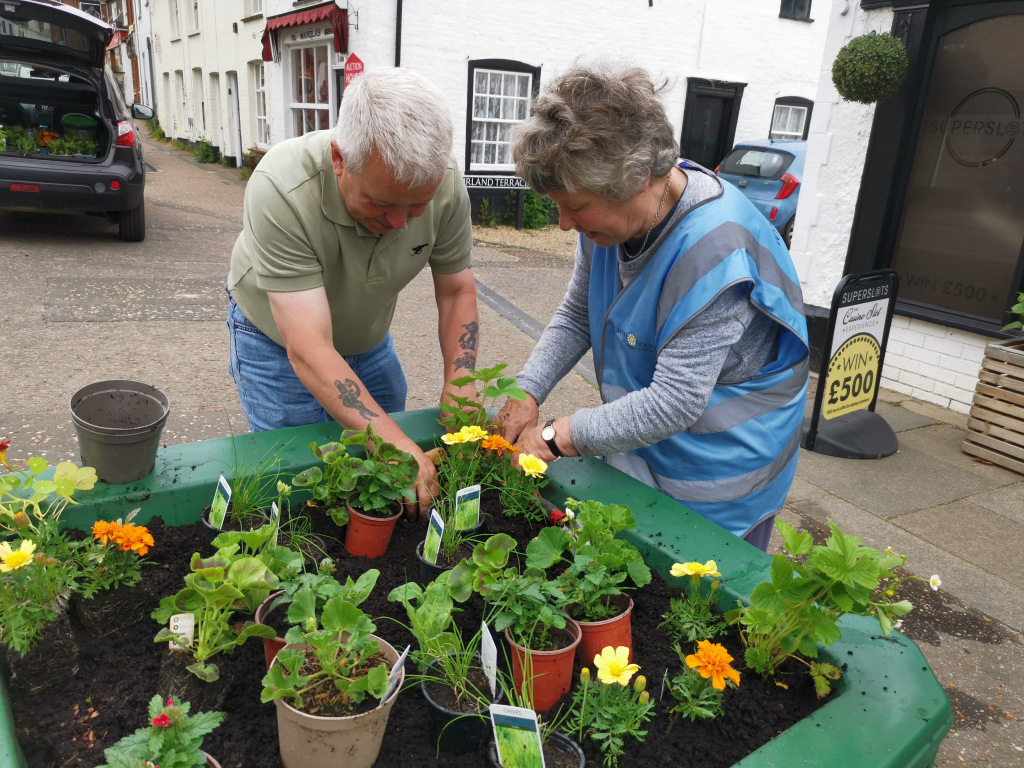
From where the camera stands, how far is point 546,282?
837 cm

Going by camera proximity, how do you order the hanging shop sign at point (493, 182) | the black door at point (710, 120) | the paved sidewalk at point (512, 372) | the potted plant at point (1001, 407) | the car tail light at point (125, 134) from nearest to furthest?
the paved sidewalk at point (512, 372) < the potted plant at point (1001, 407) < the car tail light at point (125, 134) < the hanging shop sign at point (493, 182) < the black door at point (710, 120)

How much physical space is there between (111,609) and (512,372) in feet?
13.6

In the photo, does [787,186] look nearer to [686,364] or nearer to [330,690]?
[686,364]

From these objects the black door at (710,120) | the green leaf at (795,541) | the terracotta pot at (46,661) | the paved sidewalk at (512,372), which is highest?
the black door at (710,120)

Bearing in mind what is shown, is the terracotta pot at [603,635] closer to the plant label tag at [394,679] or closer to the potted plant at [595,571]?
the potted plant at [595,571]

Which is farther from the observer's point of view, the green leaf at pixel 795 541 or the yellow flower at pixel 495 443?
the yellow flower at pixel 495 443

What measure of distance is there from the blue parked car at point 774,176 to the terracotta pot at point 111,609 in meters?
8.52

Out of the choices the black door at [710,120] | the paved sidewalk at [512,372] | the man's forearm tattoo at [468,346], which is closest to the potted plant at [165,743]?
the man's forearm tattoo at [468,346]

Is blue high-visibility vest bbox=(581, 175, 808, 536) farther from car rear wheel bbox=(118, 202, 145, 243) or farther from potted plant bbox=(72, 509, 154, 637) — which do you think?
car rear wheel bbox=(118, 202, 145, 243)

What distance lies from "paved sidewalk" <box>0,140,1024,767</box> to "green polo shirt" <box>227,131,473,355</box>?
6.87 feet

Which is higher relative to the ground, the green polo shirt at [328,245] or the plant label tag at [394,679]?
the green polo shirt at [328,245]

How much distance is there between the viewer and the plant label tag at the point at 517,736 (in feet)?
3.45

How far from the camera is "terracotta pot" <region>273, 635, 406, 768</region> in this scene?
41.0 inches

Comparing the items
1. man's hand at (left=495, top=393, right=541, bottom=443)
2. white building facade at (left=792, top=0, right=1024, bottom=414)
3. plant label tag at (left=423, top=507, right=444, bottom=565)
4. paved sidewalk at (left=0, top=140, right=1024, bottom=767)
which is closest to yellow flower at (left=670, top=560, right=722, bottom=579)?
plant label tag at (left=423, top=507, right=444, bottom=565)
